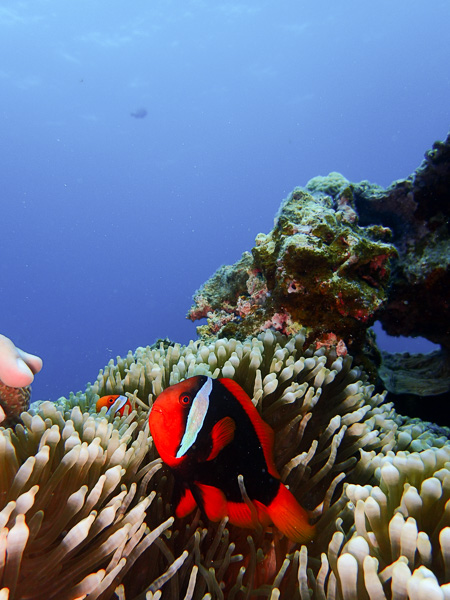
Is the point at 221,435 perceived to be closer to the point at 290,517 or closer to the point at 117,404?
the point at 290,517

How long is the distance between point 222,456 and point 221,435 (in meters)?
0.09

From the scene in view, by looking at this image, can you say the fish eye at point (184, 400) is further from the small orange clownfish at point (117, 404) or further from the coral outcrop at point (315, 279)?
the coral outcrop at point (315, 279)

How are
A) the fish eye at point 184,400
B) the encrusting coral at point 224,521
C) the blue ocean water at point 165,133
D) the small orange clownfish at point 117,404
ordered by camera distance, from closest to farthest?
the encrusting coral at point 224,521, the fish eye at point 184,400, the small orange clownfish at point 117,404, the blue ocean water at point 165,133

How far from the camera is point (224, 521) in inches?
57.9

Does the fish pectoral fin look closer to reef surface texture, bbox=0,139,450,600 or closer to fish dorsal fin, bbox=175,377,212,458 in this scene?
fish dorsal fin, bbox=175,377,212,458

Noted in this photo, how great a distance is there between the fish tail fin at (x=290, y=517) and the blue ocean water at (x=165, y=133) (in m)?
42.9

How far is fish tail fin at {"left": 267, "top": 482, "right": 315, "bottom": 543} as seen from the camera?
135cm

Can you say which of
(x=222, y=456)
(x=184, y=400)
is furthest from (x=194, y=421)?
(x=222, y=456)

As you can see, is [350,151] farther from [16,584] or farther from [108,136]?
[16,584]

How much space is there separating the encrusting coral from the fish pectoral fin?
0.88 feet

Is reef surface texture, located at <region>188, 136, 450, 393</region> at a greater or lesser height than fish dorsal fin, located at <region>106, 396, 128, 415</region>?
greater

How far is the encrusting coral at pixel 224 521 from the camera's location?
105cm

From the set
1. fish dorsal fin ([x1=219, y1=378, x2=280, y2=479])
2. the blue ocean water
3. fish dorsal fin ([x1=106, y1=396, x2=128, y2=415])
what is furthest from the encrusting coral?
the blue ocean water

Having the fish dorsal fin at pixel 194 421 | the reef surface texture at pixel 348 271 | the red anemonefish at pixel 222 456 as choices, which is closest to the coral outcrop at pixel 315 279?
the reef surface texture at pixel 348 271
